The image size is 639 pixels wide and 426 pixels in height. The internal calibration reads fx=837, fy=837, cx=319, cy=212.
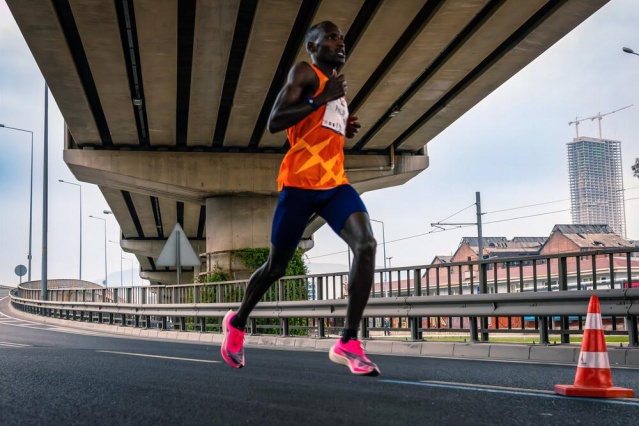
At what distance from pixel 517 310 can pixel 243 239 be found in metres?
21.2

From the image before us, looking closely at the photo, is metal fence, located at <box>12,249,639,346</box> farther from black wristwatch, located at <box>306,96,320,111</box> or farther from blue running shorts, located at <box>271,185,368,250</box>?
black wristwatch, located at <box>306,96,320,111</box>

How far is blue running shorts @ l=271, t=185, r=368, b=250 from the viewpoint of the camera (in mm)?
4934

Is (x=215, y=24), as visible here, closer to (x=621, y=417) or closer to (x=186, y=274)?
(x=621, y=417)

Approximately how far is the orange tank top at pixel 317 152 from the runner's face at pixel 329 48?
0.10m

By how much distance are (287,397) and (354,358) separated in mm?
510

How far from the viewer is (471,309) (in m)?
10.7

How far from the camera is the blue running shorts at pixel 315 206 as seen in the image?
16.2 feet

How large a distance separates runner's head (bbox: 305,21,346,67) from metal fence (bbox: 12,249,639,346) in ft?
16.8

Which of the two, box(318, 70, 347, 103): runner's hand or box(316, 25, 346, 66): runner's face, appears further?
box(316, 25, 346, 66): runner's face

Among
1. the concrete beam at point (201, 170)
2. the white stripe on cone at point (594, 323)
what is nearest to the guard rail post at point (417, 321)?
the white stripe on cone at point (594, 323)

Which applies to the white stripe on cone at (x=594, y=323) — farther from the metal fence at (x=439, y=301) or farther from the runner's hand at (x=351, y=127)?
the metal fence at (x=439, y=301)

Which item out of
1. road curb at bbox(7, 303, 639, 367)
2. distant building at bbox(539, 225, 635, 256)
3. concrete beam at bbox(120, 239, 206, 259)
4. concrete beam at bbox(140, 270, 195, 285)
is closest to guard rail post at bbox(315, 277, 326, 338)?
road curb at bbox(7, 303, 639, 367)

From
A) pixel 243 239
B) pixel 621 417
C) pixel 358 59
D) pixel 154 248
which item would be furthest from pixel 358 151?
pixel 154 248

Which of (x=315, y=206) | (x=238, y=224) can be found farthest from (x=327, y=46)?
(x=238, y=224)
